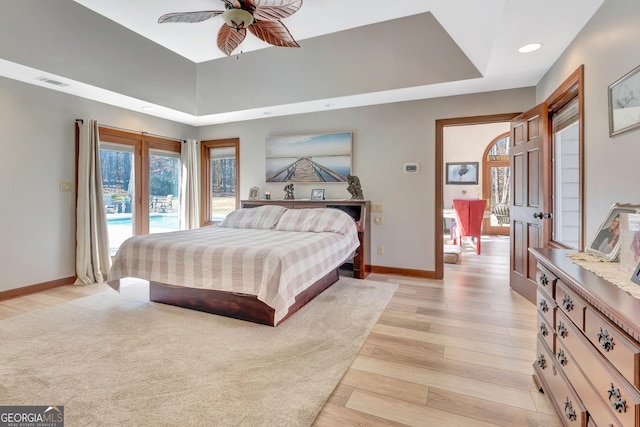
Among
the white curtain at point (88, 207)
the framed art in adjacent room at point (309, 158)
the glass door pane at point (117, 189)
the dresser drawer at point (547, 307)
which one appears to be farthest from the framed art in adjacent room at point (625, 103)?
the glass door pane at point (117, 189)

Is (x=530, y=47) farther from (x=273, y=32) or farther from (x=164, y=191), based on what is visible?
(x=164, y=191)

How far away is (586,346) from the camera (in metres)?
1.20

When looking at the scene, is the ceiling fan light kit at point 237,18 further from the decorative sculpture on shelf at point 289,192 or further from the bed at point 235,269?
the decorative sculpture on shelf at point 289,192

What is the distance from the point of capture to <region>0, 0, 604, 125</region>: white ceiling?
7.41 feet

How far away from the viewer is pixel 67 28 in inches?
131

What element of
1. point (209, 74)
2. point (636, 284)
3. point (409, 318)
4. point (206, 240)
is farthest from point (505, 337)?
point (209, 74)

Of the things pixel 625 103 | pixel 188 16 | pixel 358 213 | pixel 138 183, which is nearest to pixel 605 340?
pixel 625 103

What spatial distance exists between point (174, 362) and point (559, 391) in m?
2.18

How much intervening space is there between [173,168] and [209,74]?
171 centimetres

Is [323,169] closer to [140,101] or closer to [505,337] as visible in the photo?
[140,101]

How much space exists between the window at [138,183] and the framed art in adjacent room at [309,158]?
1724 millimetres

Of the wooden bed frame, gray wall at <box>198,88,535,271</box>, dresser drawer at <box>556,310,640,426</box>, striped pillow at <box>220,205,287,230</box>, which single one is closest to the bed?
the wooden bed frame

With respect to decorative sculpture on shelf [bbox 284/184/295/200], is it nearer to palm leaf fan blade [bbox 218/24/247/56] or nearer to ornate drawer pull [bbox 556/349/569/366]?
palm leaf fan blade [bbox 218/24/247/56]

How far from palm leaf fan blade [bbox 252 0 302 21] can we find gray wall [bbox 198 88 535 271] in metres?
2.17
